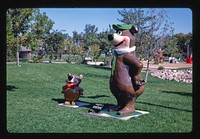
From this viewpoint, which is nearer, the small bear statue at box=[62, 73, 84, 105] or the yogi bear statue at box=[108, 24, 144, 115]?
the yogi bear statue at box=[108, 24, 144, 115]

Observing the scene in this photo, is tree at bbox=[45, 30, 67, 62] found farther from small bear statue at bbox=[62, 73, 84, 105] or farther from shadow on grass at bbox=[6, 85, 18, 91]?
small bear statue at bbox=[62, 73, 84, 105]

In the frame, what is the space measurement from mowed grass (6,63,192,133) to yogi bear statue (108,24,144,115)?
1.59 ft

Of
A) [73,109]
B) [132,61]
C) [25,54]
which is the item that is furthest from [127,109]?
[25,54]

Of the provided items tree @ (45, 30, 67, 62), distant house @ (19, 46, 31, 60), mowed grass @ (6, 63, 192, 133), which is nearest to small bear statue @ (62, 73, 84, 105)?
mowed grass @ (6, 63, 192, 133)

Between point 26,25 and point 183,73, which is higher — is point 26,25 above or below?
above

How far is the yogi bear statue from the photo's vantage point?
18.7 ft

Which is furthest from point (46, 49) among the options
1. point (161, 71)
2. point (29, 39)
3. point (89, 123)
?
point (161, 71)

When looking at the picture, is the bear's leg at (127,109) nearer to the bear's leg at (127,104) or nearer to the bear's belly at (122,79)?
the bear's leg at (127,104)

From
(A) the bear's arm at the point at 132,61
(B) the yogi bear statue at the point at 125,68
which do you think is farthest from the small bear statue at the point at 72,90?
(A) the bear's arm at the point at 132,61

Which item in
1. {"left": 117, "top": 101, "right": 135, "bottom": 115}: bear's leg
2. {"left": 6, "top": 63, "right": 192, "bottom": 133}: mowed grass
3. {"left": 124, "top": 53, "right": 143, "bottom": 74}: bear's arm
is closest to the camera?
{"left": 6, "top": 63, "right": 192, "bottom": 133}: mowed grass

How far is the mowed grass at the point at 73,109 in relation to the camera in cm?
523
